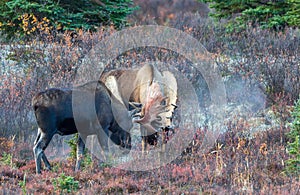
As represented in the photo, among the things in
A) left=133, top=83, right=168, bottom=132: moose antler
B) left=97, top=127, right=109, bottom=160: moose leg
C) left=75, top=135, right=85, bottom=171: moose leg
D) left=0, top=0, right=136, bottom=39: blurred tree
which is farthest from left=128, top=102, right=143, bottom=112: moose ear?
left=0, top=0, right=136, bottom=39: blurred tree

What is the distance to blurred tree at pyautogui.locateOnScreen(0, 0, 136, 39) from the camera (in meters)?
12.7

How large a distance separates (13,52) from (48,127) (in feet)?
19.0

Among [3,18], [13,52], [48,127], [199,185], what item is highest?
[3,18]

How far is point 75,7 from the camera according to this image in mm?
13445

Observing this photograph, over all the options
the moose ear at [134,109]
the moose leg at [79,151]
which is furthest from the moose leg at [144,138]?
the moose leg at [79,151]

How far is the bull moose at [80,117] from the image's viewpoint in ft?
23.4

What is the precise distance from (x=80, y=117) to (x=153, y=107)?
111 centimetres

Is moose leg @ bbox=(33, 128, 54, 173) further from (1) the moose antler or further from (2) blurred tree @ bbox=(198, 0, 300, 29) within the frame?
(2) blurred tree @ bbox=(198, 0, 300, 29)

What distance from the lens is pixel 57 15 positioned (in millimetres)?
13008

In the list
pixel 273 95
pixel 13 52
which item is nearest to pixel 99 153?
pixel 273 95

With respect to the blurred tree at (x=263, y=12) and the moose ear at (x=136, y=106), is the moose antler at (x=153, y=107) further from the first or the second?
the blurred tree at (x=263, y=12)

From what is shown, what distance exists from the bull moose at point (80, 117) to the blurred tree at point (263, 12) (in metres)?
6.96

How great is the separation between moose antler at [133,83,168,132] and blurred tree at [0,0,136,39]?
15.4 ft

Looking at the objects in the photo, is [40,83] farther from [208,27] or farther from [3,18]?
[208,27]
